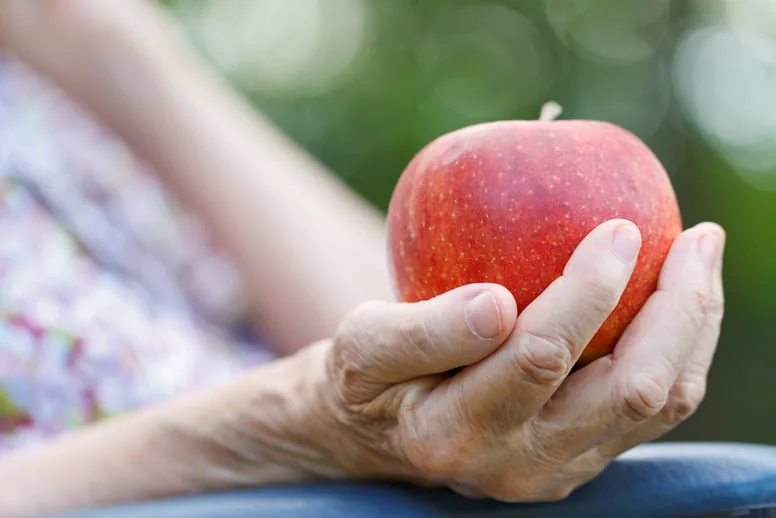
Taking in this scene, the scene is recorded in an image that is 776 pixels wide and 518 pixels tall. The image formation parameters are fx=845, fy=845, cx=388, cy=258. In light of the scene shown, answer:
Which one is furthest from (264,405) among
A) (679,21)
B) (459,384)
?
(679,21)

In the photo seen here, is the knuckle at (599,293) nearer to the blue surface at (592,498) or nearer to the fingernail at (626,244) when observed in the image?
the fingernail at (626,244)

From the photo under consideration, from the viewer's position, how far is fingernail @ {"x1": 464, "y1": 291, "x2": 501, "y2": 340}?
0.68 m

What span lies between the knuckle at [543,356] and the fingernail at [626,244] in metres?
0.08

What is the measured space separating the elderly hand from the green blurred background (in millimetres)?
6639

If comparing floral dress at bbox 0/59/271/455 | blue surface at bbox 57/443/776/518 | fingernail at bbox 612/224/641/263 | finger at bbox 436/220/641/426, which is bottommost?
blue surface at bbox 57/443/776/518

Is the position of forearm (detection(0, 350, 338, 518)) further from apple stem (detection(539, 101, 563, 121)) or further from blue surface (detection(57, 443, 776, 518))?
apple stem (detection(539, 101, 563, 121))

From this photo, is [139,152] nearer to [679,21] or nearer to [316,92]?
[679,21]

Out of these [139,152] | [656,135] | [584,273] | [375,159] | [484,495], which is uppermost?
[375,159]

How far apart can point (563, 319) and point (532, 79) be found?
31.0 feet

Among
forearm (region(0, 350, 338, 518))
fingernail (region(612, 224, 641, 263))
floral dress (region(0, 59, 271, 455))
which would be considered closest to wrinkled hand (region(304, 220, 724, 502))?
fingernail (region(612, 224, 641, 263))

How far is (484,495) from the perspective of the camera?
0.84 meters

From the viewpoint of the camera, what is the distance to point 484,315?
0.68 m

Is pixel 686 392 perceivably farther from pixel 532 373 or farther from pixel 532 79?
pixel 532 79

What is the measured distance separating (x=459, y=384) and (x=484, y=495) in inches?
6.3
